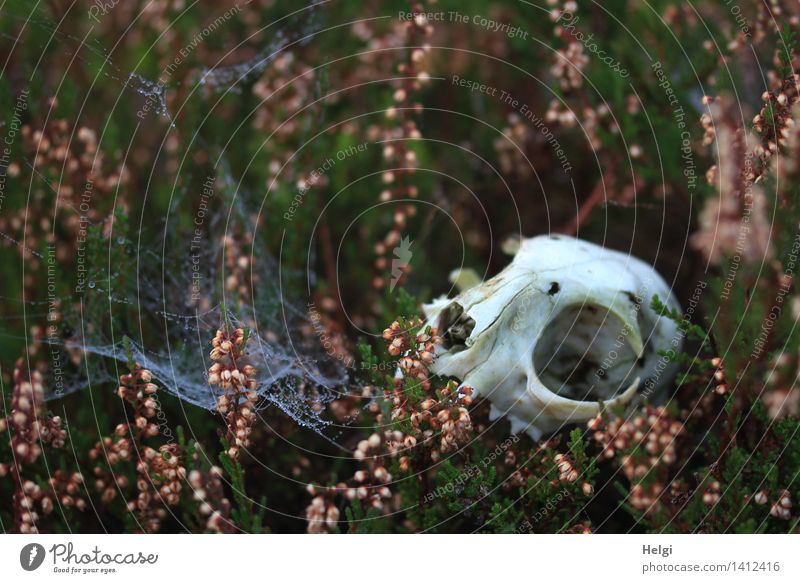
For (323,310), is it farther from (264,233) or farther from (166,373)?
(166,373)

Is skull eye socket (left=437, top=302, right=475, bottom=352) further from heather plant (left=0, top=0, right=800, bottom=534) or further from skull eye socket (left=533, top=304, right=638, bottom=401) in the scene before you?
skull eye socket (left=533, top=304, right=638, bottom=401)

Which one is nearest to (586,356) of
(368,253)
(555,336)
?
(555,336)

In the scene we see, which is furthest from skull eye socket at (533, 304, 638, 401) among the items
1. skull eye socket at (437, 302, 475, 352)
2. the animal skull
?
skull eye socket at (437, 302, 475, 352)

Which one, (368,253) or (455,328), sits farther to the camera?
(368,253)

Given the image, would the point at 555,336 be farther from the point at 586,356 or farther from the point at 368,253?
the point at 368,253

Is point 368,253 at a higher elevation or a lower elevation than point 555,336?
higher

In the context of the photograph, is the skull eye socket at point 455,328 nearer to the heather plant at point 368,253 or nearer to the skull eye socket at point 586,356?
the heather plant at point 368,253

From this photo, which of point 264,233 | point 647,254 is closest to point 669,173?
point 647,254
